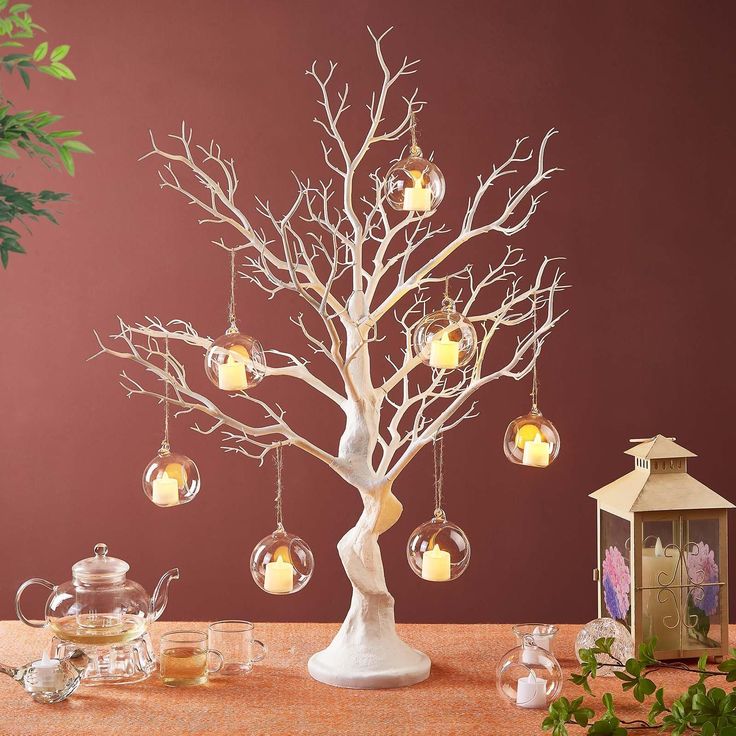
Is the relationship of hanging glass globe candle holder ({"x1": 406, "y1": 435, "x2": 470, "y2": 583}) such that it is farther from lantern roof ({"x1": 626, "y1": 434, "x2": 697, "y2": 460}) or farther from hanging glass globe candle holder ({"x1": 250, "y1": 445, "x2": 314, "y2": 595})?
lantern roof ({"x1": 626, "y1": 434, "x2": 697, "y2": 460})

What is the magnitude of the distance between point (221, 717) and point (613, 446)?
1.83m

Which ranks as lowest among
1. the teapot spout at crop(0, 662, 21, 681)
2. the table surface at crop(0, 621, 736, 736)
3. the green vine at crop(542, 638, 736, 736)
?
the table surface at crop(0, 621, 736, 736)

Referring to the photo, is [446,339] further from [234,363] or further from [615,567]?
[615,567]

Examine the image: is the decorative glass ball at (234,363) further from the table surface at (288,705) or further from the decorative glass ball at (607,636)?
the decorative glass ball at (607,636)

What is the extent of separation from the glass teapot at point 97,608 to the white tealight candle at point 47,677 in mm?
80

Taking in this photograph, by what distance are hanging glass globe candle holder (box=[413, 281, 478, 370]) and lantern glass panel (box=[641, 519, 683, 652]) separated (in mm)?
496

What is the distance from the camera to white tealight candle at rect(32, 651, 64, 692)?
162 centimetres

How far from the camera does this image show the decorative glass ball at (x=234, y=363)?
5.72 ft

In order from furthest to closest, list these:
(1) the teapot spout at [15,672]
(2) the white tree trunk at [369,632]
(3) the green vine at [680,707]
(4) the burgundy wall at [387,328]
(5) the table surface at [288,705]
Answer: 1. (4) the burgundy wall at [387,328]
2. (2) the white tree trunk at [369,632]
3. (1) the teapot spout at [15,672]
4. (5) the table surface at [288,705]
5. (3) the green vine at [680,707]

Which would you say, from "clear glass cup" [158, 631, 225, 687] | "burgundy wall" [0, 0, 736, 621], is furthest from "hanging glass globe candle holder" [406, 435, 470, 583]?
"burgundy wall" [0, 0, 736, 621]

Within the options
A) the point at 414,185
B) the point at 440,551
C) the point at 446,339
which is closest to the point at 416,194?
the point at 414,185

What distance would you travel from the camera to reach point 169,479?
1.84 metres

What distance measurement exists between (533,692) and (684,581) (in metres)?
0.43

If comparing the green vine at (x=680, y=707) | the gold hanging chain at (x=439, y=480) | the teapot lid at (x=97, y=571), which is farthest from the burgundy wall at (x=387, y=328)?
the green vine at (x=680, y=707)
